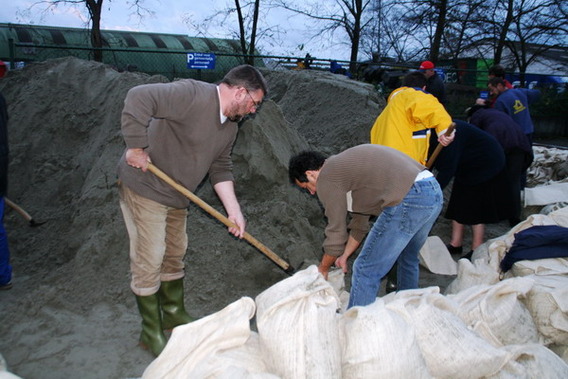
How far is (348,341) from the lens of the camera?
79.4 inches

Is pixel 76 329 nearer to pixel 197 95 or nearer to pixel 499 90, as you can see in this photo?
pixel 197 95

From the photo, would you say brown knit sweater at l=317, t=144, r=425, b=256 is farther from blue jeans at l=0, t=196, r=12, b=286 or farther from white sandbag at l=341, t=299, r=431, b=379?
blue jeans at l=0, t=196, r=12, b=286

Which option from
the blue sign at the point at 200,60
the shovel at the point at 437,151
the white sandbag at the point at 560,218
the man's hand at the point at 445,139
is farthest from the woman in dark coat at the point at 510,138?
the blue sign at the point at 200,60

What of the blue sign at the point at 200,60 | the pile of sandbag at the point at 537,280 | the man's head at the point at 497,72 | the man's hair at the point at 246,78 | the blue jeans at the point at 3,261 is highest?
the man's hair at the point at 246,78

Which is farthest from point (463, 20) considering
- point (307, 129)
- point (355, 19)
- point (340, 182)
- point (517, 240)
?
point (340, 182)

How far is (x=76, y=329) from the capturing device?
3.10m

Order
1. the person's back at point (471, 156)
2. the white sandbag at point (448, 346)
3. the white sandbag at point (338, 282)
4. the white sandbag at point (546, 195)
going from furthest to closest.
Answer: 1. the white sandbag at point (546, 195)
2. the person's back at point (471, 156)
3. the white sandbag at point (338, 282)
4. the white sandbag at point (448, 346)

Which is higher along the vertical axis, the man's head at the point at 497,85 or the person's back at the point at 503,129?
the man's head at the point at 497,85

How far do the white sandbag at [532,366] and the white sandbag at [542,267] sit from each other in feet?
3.14

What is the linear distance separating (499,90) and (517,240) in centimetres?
270

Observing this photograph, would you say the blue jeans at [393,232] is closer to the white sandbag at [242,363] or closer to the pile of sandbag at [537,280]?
the pile of sandbag at [537,280]

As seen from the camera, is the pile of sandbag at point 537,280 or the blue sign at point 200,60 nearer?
the pile of sandbag at point 537,280

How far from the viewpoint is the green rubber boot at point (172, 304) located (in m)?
3.04

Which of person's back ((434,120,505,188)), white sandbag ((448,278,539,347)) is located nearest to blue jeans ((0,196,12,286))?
white sandbag ((448,278,539,347))
